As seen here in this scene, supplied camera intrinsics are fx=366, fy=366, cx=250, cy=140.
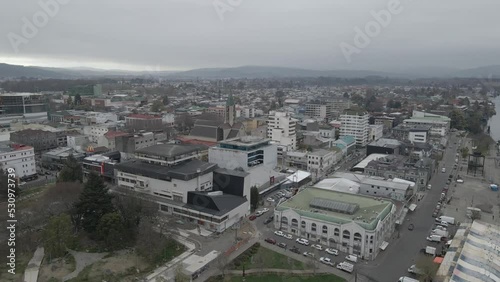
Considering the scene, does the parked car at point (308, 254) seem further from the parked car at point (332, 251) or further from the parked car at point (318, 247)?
the parked car at point (332, 251)

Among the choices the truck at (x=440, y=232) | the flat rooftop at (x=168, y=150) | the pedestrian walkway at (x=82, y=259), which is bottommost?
the pedestrian walkway at (x=82, y=259)

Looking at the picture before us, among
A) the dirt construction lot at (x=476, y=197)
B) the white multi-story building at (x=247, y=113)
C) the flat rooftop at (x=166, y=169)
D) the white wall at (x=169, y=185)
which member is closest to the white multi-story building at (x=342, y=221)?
the white wall at (x=169, y=185)

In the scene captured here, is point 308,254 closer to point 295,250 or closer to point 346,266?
point 295,250

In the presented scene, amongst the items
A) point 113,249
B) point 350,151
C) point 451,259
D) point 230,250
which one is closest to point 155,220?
point 113,249

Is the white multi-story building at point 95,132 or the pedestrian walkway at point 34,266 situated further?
the white multi-story building at point 95,132

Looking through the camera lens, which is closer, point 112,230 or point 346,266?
point 346,266

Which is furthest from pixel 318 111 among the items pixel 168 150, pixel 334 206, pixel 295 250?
pixel 295 250
